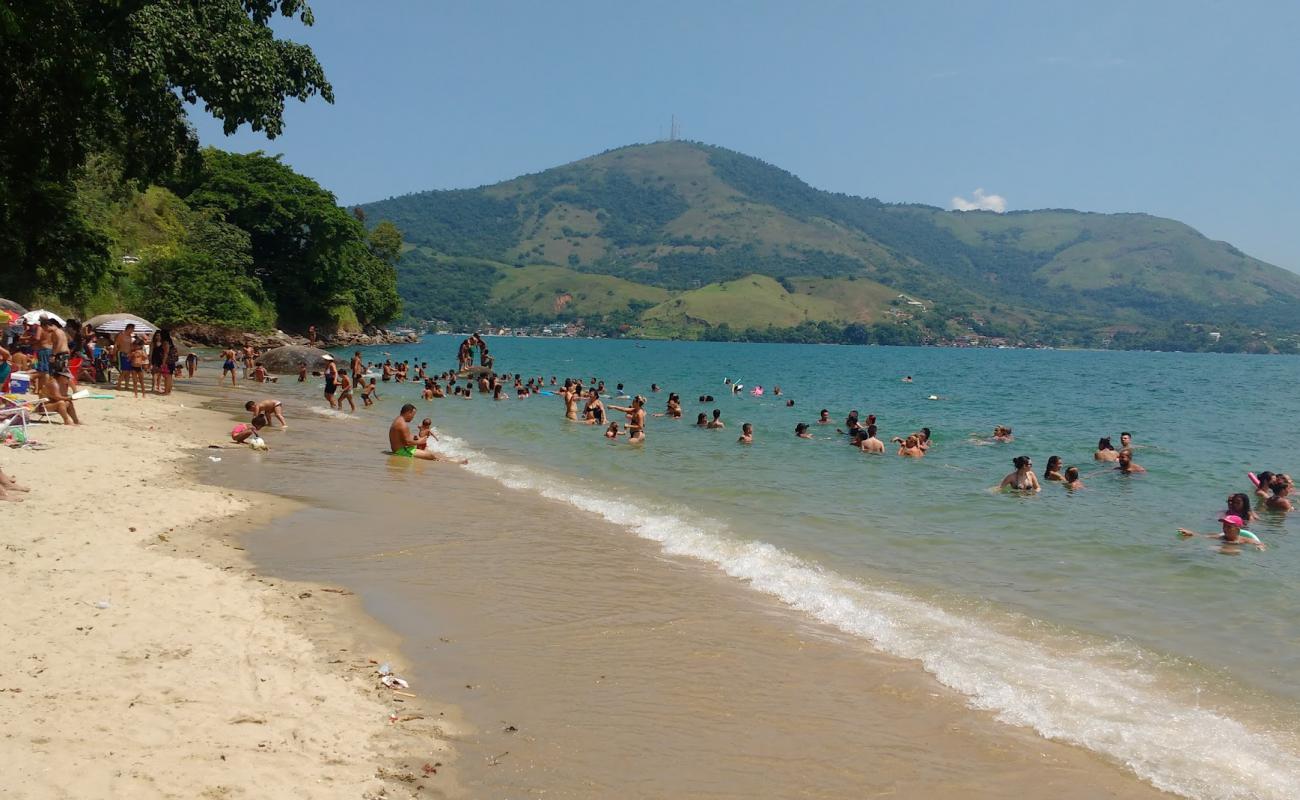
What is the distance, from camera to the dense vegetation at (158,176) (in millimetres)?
15969

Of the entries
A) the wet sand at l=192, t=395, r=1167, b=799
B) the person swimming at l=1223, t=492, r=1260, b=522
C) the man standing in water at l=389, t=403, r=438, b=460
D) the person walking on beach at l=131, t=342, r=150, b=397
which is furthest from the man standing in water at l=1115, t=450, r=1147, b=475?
the person walking on beach at l=131, t=342, r=150, b=397

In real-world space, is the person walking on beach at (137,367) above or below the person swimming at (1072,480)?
above

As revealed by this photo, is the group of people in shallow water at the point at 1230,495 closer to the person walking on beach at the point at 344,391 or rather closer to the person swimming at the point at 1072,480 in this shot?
the person swimming at the point at 1072,480

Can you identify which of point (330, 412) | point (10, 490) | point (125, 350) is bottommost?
point (330, 412)

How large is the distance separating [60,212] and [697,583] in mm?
31251

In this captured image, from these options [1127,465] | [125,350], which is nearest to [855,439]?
[1127,465]

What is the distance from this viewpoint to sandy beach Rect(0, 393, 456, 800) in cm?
433

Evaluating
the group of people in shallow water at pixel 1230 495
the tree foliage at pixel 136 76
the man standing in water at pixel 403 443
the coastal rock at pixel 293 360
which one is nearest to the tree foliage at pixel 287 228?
the coastal rock at pixel 293 360

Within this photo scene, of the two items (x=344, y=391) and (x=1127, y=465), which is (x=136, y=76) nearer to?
(x=344, y=391)

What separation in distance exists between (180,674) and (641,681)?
304cm

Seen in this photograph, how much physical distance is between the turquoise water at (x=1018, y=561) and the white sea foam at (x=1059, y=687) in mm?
22

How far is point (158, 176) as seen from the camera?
69.4 ft

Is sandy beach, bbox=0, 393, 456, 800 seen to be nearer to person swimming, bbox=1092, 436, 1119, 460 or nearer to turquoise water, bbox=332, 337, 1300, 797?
turquoise water, bbox=332, 337, 1300, 797

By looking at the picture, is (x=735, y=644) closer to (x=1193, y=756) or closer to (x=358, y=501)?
(x=1193, y=756)
